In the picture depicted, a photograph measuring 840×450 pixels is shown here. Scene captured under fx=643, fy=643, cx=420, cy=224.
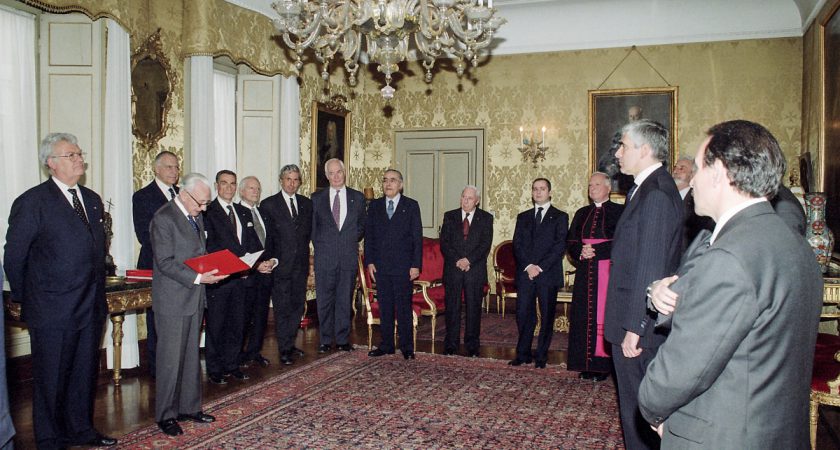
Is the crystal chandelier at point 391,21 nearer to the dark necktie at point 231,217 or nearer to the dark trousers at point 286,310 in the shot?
the dark necktie at point 231,217

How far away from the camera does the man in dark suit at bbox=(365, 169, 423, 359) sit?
20.8ft

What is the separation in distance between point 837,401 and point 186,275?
12.4 feet

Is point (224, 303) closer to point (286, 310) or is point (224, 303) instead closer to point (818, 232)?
point (286, 310)

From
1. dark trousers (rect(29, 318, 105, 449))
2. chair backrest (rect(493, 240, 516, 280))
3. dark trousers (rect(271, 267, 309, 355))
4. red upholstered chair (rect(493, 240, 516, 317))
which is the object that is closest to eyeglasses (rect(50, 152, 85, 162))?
dark trousers (rect(29, 318, 105, 449))

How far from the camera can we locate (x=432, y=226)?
33.7 ft

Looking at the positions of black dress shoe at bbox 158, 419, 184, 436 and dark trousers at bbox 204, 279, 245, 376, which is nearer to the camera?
black dress shoe at bbox 158, 419, 184, 436

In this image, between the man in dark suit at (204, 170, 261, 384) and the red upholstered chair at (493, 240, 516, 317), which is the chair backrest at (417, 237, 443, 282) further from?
the man in dark suit at (204, 170, 261, 384)

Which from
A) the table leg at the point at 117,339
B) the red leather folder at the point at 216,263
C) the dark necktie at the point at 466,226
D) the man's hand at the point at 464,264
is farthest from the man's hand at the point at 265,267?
the dark necktie at the point at 466,226

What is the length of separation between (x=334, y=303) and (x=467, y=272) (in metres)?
1.43

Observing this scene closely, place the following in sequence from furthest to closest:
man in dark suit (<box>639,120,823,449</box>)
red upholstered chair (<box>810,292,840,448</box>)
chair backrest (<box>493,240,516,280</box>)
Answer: chair backrest (<box>493,240,516,280</box>) → red upholstered chair (<box>810,292,840,448</box>) → man in dark suit (<box>639,120,823,449</box>)

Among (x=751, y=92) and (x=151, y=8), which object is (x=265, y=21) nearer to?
(x=151, y=8)

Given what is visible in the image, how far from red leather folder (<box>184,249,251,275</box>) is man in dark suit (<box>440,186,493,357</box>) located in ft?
8.94

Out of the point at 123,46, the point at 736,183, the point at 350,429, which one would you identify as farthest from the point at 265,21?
the point at 736,183

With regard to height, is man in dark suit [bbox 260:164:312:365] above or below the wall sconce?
below
